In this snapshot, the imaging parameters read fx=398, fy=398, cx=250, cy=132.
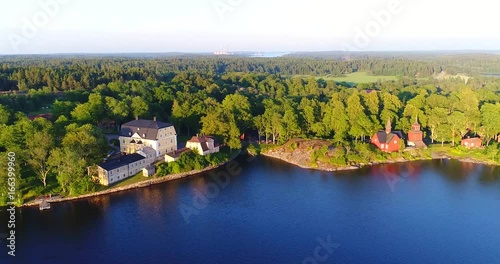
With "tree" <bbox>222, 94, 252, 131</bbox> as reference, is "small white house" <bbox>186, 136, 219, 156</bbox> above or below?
below

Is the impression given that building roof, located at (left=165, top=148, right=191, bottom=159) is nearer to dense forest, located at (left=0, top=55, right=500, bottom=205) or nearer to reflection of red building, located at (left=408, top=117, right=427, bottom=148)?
dense forest, located at (left=0, top=55, right=500, bottom=205)

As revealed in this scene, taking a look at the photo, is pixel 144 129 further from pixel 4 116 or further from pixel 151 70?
pixel 151 70

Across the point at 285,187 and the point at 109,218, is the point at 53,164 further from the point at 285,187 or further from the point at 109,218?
the point at 285,187

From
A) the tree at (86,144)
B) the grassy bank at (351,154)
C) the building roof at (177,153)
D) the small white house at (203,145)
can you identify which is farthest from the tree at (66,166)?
the grassy bank at (351,154)

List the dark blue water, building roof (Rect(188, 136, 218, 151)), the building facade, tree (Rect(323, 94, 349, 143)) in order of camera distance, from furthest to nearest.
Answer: tree (Rect(323, 94, 349, 143))
building roof (Rect(188, 136, 218, 151))
the building facade
the dark blue water

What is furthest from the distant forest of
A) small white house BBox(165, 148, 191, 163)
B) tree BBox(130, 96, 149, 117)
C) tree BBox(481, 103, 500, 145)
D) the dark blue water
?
tree BBox(481, 103, 500, 145)

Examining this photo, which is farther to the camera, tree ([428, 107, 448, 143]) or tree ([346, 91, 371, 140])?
tree ([428, 107, 448, 143])

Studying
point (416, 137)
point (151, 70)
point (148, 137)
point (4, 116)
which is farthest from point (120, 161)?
point (151, 70)

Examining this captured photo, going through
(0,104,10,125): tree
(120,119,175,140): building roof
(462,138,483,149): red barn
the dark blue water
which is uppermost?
(0,104,10,125): tree
